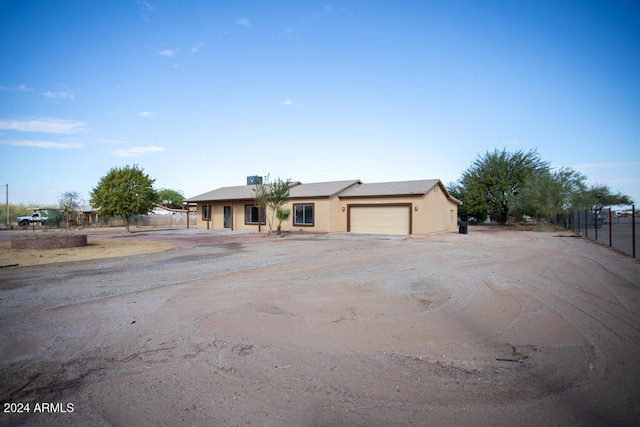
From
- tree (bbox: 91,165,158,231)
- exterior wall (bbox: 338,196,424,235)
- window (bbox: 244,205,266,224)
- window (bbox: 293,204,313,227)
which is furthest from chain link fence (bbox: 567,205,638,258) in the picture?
tree (bbox: 91,165,158,231)

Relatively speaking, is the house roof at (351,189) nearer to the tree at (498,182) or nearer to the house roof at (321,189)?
the house roof at (321,189)

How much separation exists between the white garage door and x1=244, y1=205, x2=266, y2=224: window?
25.1 feet

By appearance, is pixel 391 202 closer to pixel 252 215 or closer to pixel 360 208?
pixel 360 208

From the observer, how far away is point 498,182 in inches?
1401

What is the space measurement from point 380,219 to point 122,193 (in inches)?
760

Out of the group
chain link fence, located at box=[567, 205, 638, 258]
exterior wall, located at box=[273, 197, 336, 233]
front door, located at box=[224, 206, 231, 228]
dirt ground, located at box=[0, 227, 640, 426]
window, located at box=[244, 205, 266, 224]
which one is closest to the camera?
dirt ground, located at box=[0, 227, 640, 426]

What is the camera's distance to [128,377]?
330 cm

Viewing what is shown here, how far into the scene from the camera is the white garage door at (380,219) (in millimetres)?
22641

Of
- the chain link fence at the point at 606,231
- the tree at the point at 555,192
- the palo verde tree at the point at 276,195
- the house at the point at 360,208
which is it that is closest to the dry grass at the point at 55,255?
the palo verde tree at the point at 276,195

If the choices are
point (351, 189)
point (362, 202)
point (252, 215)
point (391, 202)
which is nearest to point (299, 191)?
point (351, 189)

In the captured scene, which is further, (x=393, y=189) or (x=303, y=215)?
(x=303, y=215)

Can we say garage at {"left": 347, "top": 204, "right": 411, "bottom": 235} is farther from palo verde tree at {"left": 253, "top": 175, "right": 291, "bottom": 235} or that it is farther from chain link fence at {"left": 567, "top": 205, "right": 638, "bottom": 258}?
chain link fence at {"left": 567, "top": 205, "right": 638, "bottom": 258}

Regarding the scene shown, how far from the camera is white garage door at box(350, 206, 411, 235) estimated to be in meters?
22.6

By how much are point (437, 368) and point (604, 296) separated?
15.7ft
